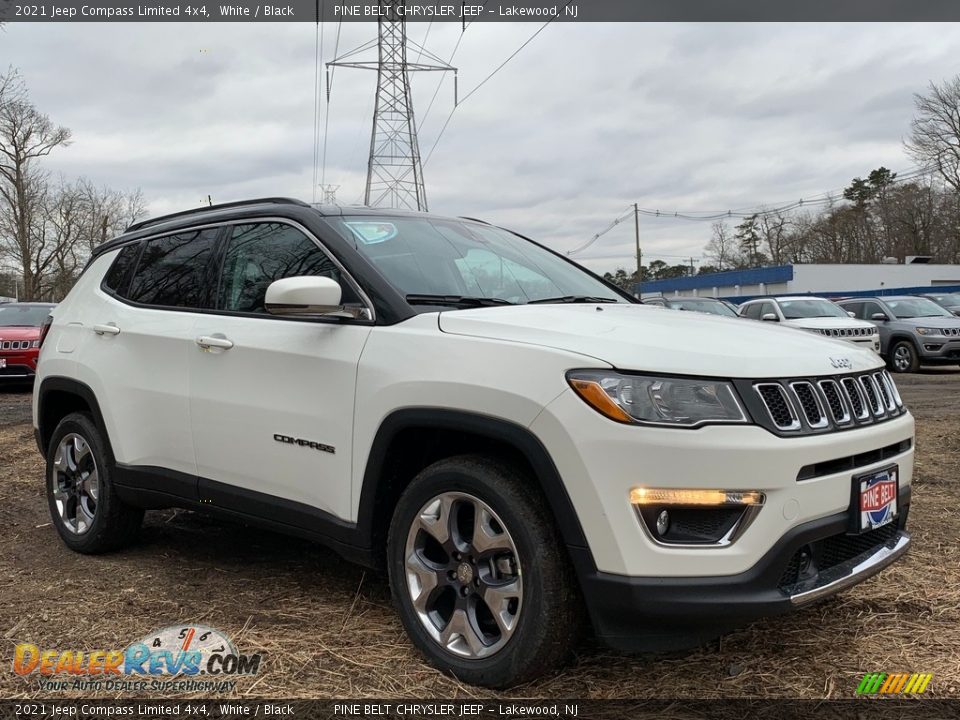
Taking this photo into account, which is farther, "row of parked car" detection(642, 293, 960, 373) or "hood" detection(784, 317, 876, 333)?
"row of parked car" detection(642, 293, 960, 373)

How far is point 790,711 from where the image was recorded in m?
2.57

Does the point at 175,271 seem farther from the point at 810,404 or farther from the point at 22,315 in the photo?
the point at 22,315

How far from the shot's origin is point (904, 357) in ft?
50.5

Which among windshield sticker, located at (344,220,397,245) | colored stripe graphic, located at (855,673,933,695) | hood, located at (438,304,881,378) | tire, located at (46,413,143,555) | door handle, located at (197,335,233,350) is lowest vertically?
colored stripe graphic, located at (855,673,933,695)

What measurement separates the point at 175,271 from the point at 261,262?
0.69 metres

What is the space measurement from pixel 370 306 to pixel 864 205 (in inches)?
2780

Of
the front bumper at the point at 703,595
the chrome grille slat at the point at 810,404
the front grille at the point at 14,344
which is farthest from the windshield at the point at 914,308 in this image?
the front grille at the point at 14,344

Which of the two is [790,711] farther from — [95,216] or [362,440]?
[95,216]

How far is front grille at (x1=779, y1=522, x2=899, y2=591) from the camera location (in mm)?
2443

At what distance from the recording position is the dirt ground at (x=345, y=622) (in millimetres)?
2764

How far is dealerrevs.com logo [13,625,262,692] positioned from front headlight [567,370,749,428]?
1.62 m

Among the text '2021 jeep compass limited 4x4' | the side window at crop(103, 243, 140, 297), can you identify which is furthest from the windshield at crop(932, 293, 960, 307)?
the side window at crop(103, 243, 140, 297)

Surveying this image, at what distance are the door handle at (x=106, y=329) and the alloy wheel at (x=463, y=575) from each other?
7.18 ft

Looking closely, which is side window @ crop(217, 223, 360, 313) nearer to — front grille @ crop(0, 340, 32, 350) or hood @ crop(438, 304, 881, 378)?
hood @ crop(438, 304, 881, 378)
